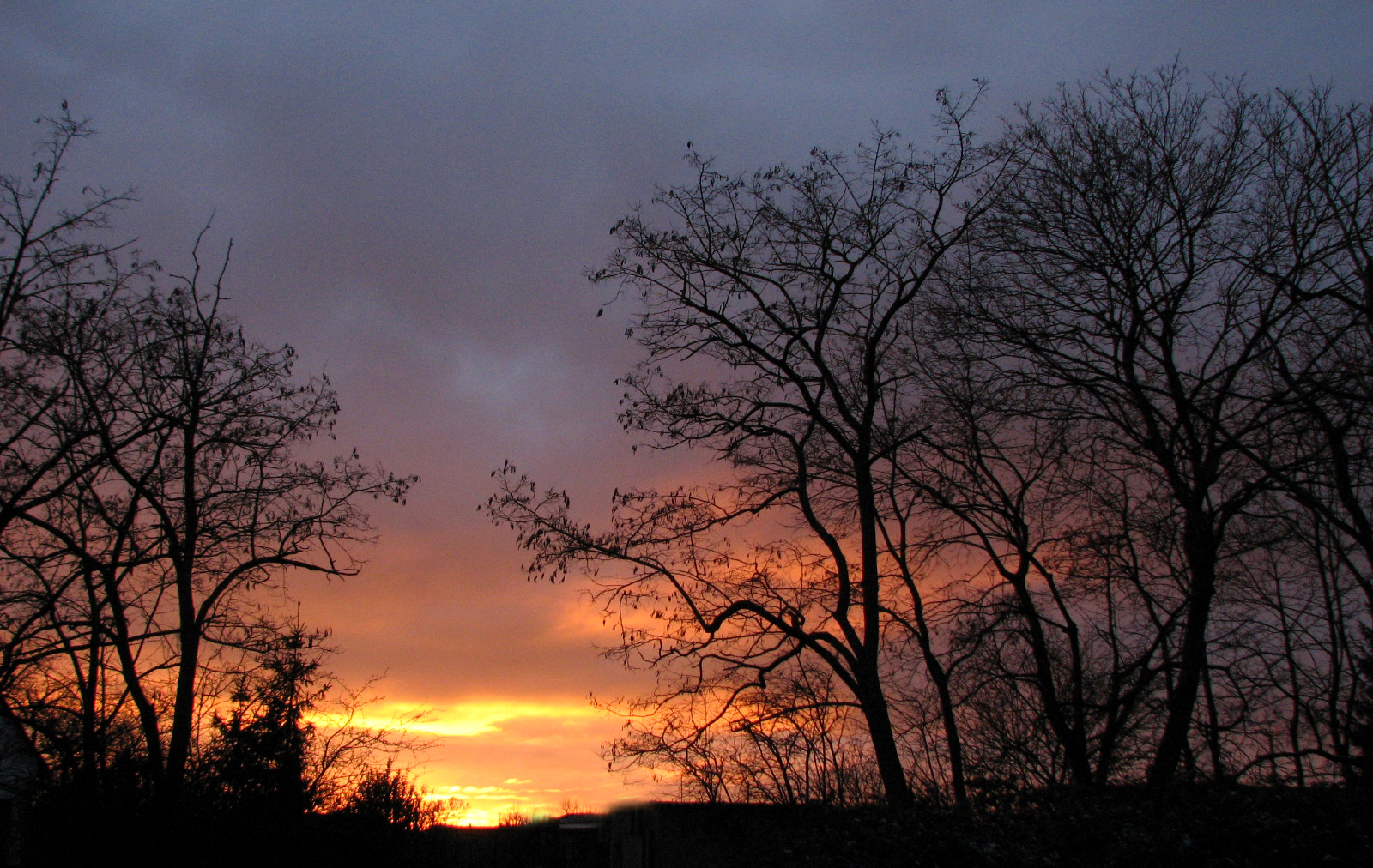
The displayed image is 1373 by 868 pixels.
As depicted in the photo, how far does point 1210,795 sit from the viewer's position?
11.0m

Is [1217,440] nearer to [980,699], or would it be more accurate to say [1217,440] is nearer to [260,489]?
[980,699]

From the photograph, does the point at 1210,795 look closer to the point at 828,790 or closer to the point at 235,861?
the point at 828,790

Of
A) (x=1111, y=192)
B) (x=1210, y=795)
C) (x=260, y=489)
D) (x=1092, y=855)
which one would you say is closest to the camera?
(x=1092, y=855)

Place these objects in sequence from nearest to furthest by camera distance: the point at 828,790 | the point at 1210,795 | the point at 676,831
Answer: the point at 1210,795 → the point at 676,831 → the point at 828,790

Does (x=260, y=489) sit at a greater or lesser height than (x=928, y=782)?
greater

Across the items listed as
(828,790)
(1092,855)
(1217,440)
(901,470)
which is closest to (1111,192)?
(1217,440)

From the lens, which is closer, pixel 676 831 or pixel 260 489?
pixel 676 831

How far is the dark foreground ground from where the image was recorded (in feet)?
28.1

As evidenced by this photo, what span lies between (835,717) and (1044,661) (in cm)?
402

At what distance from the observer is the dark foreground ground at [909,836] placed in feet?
28.1

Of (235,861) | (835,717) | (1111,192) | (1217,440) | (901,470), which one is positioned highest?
(1111,192)

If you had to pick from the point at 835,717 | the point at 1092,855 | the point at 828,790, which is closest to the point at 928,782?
the point at 828,790

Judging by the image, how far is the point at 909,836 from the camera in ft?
34.5

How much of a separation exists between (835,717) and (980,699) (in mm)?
10603
